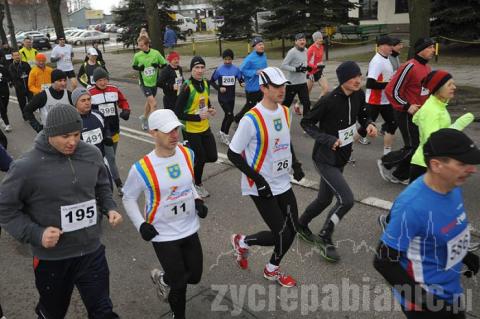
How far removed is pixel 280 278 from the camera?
14.2ft

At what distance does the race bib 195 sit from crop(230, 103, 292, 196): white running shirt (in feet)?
4.54

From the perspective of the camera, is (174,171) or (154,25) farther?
(154,25)

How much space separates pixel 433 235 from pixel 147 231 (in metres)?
1.92

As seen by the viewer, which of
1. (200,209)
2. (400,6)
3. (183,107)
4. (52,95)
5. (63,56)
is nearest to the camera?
(200,209)

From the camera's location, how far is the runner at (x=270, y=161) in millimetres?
4059

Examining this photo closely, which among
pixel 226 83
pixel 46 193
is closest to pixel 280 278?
pixel 46 193

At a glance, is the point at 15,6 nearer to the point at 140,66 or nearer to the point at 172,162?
the point at 140,66

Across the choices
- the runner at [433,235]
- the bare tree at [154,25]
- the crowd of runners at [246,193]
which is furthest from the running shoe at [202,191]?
the bare tree at [154,25]

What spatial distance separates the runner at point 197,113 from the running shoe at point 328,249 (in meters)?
2.32

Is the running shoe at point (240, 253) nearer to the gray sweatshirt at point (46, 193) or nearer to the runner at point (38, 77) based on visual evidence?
the gray sweatshirt at point (46, 193)

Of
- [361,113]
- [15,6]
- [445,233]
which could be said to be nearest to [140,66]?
[361,113]

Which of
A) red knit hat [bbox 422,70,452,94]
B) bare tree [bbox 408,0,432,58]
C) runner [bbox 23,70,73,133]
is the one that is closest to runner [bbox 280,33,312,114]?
bare tree [bbox 408,0,432,58]

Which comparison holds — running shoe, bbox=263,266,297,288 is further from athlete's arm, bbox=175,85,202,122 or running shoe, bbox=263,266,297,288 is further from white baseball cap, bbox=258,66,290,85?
athlete's arm, bbox=175,85,202,122

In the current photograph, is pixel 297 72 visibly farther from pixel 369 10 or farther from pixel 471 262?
pixel 369 10
